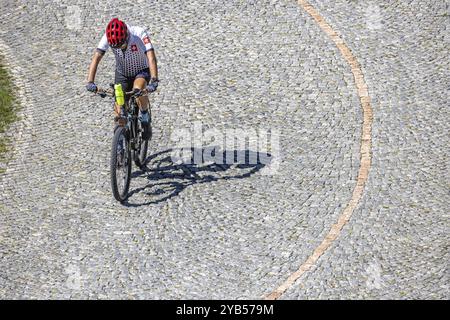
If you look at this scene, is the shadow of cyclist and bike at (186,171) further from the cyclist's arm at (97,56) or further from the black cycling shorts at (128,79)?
the cyclist's arm at (97,56)

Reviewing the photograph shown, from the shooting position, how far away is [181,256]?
11.7 metres

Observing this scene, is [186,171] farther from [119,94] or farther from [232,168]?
[119,94]

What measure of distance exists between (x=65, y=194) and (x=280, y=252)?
126 inches

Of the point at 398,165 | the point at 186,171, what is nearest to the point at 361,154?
the point at 398,165

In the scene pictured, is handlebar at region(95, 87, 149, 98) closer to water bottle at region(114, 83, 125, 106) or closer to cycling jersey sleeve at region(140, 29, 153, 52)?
water bottle at region(114, 83, 125, 106)

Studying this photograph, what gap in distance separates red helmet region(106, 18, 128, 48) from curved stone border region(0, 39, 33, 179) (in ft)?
8.46

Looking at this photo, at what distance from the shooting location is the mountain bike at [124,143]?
40.7ft

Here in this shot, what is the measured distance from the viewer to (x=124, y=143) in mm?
12609

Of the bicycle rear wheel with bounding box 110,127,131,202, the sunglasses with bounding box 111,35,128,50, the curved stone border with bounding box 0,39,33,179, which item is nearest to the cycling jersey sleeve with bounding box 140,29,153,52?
the sunglasses with bounding box 111,35,128,50

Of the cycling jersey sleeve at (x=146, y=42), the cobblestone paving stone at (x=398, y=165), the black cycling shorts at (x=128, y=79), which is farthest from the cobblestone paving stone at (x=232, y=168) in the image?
the cycling jersey sleeve at (x=146, y=42)

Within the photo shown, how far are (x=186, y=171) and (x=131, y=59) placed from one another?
5.76ft

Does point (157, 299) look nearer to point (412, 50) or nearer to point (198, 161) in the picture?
point (198, 161)
